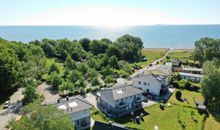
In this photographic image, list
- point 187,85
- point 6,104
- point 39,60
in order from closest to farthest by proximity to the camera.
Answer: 1. point 6,104
2. point 187,85
3. point 39,60

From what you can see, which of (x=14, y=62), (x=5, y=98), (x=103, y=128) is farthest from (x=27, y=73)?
(x=103, y=128)

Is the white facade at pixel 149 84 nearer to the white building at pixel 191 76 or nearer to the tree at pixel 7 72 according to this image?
the white building at pixel 191 76

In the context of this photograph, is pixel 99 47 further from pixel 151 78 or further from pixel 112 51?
pixel 151 78

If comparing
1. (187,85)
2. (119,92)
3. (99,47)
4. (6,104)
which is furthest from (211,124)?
(99,47)

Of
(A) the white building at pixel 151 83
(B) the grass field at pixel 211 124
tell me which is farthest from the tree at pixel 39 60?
(B) the grass field at pixel 211 124

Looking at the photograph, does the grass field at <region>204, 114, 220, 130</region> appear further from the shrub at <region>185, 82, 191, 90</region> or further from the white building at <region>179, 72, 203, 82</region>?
the white building at <region>179, 72, 203, 82</region>
